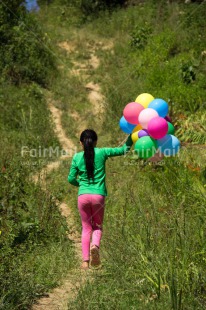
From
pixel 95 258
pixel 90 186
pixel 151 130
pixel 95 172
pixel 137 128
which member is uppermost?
pixel 137 128

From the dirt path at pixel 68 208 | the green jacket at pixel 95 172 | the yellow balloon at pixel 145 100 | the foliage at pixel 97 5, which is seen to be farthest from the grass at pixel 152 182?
the yellow balloon at pixel 145 100

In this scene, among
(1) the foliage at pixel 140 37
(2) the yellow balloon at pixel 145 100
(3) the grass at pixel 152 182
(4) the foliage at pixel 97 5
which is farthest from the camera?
(4) the foliage at pixel 97 5

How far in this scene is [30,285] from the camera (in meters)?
4.24

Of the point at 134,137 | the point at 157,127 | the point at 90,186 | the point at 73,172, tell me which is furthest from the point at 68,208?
the point at 90,186

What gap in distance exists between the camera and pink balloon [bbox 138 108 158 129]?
6.27 meters

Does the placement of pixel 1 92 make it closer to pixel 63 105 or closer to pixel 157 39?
pixel 63 105

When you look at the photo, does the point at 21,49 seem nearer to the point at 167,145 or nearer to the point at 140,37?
the point at 140,37

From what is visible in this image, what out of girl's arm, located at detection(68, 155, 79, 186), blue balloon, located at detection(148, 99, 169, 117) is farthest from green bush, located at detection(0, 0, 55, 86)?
girl's arm, located at detection(68, 155, 79, 186)

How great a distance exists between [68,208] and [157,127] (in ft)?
7.90

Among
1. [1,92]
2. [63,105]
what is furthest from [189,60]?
[1,92]

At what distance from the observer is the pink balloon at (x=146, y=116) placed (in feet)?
20.6

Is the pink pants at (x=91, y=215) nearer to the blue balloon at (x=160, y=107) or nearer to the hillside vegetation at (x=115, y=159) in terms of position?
the hillside vegetation at (x=115, y=159)

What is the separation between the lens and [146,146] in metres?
6.15

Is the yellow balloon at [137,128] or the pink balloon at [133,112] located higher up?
the pink balloon at [133,112]
